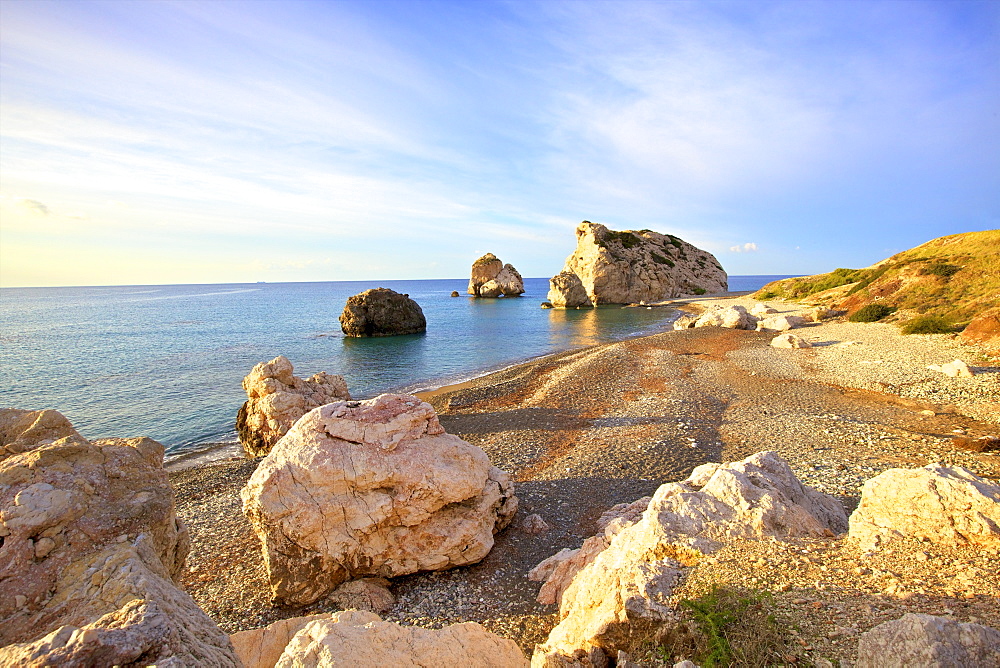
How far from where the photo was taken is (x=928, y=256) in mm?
46656

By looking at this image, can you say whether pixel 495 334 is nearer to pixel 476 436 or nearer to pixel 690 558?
pixel 476 436

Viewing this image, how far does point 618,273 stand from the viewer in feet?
286

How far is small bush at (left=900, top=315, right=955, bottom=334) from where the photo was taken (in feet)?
83.5

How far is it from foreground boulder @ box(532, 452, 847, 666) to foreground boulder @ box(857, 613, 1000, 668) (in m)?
1.76

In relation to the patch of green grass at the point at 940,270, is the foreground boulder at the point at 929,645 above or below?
below

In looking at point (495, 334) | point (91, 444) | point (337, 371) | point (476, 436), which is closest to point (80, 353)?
point (337, 371)

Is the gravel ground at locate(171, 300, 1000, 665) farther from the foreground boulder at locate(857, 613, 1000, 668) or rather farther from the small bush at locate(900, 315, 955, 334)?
the small bush at locate(900, 315, 955, 334)

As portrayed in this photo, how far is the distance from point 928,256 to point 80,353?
83631mm

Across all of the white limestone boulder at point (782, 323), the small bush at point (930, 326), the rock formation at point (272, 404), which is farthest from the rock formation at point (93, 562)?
the white limestone boulder at point (782, 323)

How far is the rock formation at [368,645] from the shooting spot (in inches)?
178

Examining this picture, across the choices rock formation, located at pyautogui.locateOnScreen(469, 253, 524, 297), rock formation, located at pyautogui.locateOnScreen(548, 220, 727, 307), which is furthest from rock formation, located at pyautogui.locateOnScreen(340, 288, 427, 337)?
rock formation, located at pyautogui.locateOnScreen(469, 253, 524, 297)

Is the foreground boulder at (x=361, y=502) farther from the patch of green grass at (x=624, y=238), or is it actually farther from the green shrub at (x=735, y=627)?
the patch of green grass at (x=624, y=238)

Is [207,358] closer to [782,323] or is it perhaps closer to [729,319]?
[729,319]

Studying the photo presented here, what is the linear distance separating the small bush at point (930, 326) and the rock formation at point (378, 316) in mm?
44980
